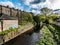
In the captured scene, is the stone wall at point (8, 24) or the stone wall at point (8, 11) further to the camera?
the stone wall at point (8, 11)

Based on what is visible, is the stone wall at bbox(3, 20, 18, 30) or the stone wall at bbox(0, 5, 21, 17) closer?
the stone wall at bbox(3, 20, 18, 30)

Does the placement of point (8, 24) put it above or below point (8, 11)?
below

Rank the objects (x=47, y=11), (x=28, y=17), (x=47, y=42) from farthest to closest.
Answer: (x=47, y=11) < (x=28, y=17) < (x=47, y=42)

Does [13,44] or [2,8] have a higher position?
[2,8]

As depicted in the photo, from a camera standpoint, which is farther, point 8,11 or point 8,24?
point 8,11

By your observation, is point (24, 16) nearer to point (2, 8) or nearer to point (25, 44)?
point (2, 8)

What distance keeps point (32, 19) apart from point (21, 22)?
16024 millimetres

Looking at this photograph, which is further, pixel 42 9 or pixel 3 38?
pixel 42 9

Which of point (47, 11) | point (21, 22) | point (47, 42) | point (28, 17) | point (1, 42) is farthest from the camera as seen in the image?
point (47, 11)

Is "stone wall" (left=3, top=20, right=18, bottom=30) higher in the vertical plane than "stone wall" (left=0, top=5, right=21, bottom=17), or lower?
lower

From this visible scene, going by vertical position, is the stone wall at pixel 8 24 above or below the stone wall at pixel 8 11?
below

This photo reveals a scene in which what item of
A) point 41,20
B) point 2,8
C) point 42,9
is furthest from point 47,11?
point 2,8

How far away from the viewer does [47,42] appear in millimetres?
19922

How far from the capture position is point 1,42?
3406 cm
